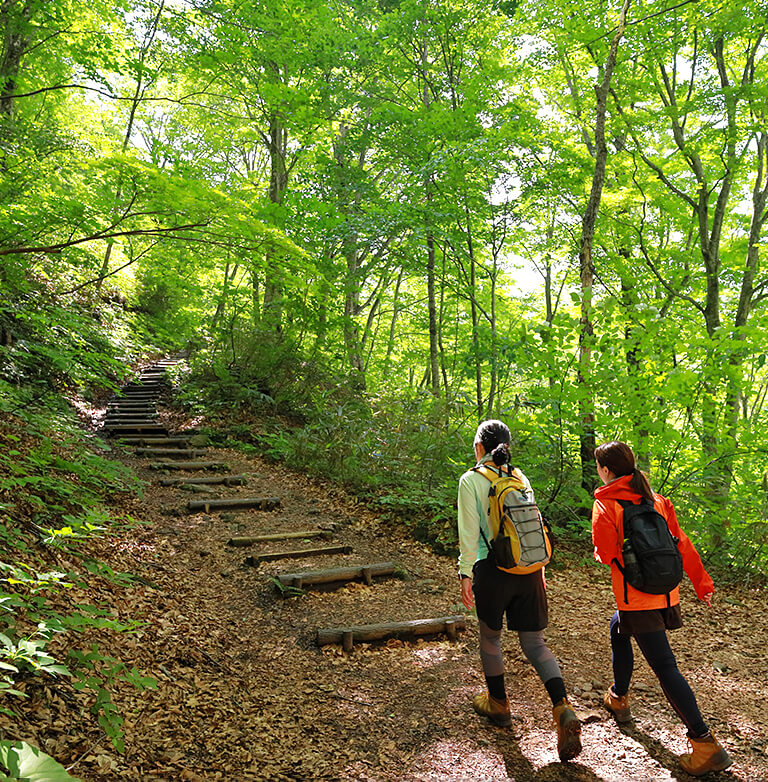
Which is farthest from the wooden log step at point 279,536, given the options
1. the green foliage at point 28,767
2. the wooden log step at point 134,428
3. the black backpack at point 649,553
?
the wooden log step at point 134,428

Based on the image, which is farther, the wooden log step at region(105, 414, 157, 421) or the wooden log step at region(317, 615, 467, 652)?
the wooden log step at region(105, 414, 157, 421)

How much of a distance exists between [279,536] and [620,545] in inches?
174

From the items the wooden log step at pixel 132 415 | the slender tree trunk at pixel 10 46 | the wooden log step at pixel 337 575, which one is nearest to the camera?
the wooden log step at pixel 337 575

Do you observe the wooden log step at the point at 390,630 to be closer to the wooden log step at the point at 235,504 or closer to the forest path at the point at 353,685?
the forest path at the point at 353,685

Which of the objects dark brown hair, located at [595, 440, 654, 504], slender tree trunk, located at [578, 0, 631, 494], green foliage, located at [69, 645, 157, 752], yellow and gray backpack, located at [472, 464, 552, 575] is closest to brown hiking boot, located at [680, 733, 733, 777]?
yellow and gray backpack, located at [472, 464, 552, 575]

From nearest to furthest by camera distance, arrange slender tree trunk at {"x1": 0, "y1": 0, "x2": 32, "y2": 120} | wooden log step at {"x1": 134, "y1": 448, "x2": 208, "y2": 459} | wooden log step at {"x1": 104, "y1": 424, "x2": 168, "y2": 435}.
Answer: slender tree trunk at {"x1": 0, "y1": 0, "x2": 32, "y2": 120} → wooden log step at {"x1": 134, "y1": 448, "x2": 208, "y2": 459} → wooden log step at {"x1": 104, "y1": 424, "x2": 168, "y2": 435}

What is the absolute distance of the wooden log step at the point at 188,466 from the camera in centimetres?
877

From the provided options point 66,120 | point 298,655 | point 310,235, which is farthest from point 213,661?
point 66,120

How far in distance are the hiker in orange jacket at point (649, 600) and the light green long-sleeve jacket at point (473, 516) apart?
0.54 meters

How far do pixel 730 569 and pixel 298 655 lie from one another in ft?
21.3

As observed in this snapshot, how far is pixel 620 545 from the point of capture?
311cm

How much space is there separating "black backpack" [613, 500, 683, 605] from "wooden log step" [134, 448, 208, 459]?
27.8 ft

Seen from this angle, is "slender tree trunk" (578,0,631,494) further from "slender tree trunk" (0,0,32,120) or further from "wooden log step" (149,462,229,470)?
"slender tree trunk" (0,0,32,120)

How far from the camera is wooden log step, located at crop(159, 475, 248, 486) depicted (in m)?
8.03
